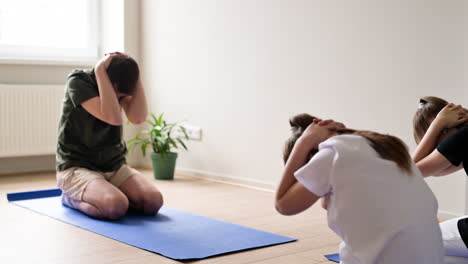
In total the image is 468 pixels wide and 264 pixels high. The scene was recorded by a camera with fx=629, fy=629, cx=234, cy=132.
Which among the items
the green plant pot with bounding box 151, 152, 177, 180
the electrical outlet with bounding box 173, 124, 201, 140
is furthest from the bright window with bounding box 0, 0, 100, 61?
the green plant pot with bounding box 151, 152, 177, 180

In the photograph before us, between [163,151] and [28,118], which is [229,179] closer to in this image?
[163,151]

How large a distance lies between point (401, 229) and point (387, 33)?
2.23 m

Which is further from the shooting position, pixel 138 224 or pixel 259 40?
pixel 259 40

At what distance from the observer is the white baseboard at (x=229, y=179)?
4.32 m

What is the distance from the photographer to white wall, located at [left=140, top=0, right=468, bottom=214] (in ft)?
11.1

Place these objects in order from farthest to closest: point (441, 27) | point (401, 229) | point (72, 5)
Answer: point (72, 5) < point (441, 27) < point (401, 229)

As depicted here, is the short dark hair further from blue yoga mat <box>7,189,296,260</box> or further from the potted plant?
the potted plant

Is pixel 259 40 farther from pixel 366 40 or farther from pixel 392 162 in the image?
pixel 392 162

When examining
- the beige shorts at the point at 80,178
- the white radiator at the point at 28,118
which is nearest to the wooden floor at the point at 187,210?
the beige shorts at the point at 80,178

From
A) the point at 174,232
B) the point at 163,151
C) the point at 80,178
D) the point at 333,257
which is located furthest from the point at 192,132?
the point at 333,257

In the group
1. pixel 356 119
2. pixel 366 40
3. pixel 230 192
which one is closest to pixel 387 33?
pixel 366 40

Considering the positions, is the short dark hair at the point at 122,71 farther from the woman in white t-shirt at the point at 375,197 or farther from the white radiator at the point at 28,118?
the woman in white t-shirt at the point at 375,197

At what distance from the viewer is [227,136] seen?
4672mm

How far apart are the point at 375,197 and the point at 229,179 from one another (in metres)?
3.11
